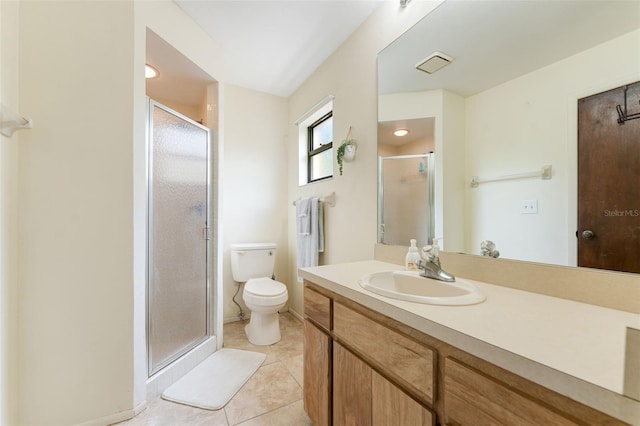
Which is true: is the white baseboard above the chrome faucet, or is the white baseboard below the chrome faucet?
below

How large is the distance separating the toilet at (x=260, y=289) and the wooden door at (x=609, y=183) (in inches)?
74.8

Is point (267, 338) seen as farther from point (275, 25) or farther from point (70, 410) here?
point (275, 25)

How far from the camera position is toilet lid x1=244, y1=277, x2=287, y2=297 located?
211 cm

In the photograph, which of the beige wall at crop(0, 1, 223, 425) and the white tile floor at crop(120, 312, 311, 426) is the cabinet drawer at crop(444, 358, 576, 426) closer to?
the white tile floor at crop(120, 312, 311, 426)

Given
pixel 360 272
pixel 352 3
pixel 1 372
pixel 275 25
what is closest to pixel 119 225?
pixel 1 372

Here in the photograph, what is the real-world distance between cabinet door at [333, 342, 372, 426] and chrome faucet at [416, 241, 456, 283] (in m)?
0.47

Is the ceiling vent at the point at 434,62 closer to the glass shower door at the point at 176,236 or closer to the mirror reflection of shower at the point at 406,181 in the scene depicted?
the mirror reflection of shower at the point at 406,181

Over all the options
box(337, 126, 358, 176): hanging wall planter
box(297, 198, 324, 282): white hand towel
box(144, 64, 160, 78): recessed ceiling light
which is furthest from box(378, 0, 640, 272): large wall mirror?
box(144, 64, 160, 78): recessed ceiling light

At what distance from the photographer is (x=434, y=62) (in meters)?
1.32

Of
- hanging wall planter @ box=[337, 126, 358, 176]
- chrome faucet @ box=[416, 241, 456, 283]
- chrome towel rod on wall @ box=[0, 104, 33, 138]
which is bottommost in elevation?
chrome faucet @ box=[416, 241, 456, 283]

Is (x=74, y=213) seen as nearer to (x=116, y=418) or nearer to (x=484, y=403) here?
(x=116, y=418)

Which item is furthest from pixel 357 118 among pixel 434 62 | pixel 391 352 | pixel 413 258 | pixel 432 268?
pixel 391 352

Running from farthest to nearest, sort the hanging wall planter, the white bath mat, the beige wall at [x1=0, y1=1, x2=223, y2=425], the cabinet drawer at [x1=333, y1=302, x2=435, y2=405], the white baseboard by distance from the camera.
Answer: the hanging wall planter
the white bath mat
the white baseboard
the beige wall at [x1=0, y1=1, x2=223, y2=425]
the cabinet drawer at [x1=333, y1=302, x2=435, y2=405]

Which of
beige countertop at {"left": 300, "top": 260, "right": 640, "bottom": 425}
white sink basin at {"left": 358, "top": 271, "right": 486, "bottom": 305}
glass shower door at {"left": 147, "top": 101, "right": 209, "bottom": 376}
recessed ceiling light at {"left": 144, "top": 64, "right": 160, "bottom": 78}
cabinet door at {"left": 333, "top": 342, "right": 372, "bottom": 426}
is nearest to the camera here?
beige countertop at {"left": 300, "top": 260, "right": 640, "bottom": 425}
